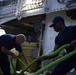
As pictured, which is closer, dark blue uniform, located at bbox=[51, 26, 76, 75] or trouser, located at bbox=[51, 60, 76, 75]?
dark blue uniform, located at bbox=[51, 26, 76, 75]

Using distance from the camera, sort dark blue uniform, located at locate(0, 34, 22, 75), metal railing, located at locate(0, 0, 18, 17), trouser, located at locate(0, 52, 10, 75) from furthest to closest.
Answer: metal railing, located at locate(0, 0, 18, 17)
trouser, located at locate(0, 52, 10, 75)
dark blue uniform, located at locate(0, 34, 22, 75)

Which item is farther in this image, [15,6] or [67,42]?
[15,6]

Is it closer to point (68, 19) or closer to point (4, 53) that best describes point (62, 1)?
point (68, 19)

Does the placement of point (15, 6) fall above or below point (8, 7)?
above

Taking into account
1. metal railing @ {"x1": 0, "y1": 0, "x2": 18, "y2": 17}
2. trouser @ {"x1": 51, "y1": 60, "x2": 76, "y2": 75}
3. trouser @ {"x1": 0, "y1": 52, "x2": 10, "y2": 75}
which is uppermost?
trouser @ {"x1": 51, "y1": 60, "x2": 76, "y2": 75}

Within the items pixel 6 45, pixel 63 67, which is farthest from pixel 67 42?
pixel 6 45

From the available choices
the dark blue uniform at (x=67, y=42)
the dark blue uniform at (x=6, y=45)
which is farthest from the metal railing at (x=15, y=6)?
the dark blue uniform at (x=67, y=42)

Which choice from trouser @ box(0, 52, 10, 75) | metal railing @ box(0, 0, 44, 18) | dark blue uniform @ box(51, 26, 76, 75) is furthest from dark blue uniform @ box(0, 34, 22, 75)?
metal railing @ box(0, 0, 44, 18)

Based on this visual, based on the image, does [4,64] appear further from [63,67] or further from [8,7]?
[8,7]

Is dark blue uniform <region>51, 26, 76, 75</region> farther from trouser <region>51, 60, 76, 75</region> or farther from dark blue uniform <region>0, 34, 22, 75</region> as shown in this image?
dark blue uniform <region>0, 34, 22, 75</region>

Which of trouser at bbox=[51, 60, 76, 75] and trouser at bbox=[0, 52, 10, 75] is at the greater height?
trouser at bbox=[51, 60, 76, 75]

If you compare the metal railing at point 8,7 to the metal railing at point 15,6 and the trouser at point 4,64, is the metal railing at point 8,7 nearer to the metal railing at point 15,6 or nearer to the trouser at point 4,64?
the metal railing at point 15,6

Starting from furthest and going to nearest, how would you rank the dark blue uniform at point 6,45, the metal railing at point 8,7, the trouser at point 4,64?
the metal railing at point 8,7 < the trouser at point 4,64 < the dark blue uniform at point 6,45

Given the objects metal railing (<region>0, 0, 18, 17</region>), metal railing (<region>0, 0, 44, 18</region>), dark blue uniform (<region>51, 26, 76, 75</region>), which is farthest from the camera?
metal railing (<region>0, 0, 18, 17</region>)
